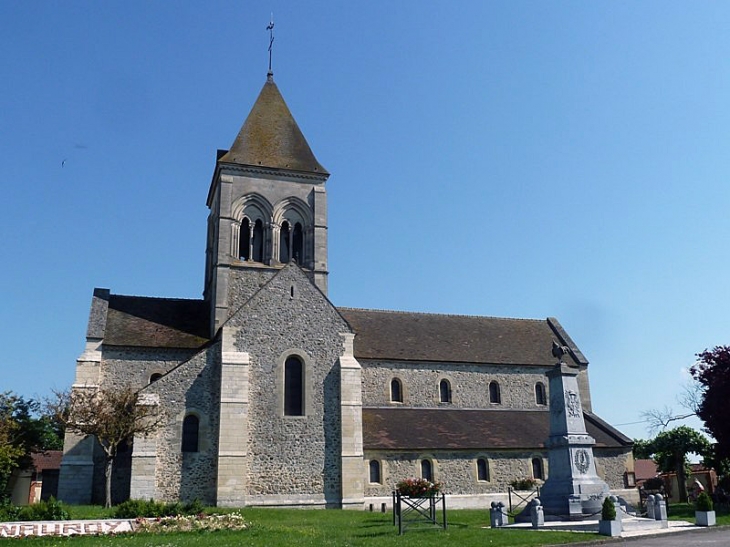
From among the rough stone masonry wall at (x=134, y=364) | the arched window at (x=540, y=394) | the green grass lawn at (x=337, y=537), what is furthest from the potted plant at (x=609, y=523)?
the arched window at (x=540, y=394)

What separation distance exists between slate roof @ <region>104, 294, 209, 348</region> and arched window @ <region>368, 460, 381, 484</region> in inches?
371

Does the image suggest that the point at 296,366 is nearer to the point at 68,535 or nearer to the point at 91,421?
the point at 91,421

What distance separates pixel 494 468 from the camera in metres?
30.4

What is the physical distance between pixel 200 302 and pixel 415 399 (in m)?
12.1

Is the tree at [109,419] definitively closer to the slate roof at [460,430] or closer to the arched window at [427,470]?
the slate roof at [460,430]

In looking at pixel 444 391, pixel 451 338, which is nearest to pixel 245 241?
pixel 451 338

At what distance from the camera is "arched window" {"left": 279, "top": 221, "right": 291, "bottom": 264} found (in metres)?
34.2

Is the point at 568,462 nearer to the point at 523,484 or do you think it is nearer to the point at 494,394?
the point at 523,484

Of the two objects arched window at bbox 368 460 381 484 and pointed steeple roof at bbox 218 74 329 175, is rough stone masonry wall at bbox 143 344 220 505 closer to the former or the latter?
arched window at bbox 368 460 381 484

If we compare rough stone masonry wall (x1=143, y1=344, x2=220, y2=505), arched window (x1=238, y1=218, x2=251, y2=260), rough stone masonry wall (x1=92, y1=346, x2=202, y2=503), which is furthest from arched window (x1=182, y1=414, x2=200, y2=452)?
arched window (x1=238, y1=218, x2=251, y2=260)

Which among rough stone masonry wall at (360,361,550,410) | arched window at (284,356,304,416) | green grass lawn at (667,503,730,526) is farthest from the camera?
rough stone masonry wall at (360,361,550,410)

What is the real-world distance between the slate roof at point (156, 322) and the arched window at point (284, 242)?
4.67m

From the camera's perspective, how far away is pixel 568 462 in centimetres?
1978

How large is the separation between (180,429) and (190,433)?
496 mm
